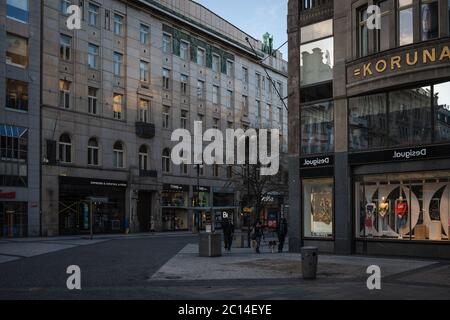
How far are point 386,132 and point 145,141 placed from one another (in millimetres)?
33457

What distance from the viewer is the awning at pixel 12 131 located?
40.9 meters

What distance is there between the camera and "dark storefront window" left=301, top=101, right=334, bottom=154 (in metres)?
26.1

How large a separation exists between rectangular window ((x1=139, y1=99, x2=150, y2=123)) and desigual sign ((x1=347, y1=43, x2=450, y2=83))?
31989 millimetres

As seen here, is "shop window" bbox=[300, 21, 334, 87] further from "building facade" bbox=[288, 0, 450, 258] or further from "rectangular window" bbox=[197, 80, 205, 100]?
"rectangular window" bbox=[197, 80, 205, 100]

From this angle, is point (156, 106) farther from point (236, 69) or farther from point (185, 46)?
point (236, 69)

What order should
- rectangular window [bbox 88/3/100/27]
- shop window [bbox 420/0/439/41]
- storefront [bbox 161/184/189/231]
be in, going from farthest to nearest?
storefront [bbox 161/184/189/231] < rectangular window [bbox 88/3/100/27] < shop window [bbox 420/0/439/41]

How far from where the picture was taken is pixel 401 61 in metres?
22.9

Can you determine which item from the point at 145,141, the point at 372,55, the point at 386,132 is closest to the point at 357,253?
the point at 386,132

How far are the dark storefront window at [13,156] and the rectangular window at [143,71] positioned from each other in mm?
14690

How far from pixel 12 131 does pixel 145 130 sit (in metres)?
14.4

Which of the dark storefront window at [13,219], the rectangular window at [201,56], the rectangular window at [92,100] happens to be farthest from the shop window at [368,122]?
the rectangular window at [201,56]

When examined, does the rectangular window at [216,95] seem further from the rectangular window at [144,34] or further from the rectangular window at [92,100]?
the rectangular window at [92,100]

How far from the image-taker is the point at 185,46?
6059 centimetres

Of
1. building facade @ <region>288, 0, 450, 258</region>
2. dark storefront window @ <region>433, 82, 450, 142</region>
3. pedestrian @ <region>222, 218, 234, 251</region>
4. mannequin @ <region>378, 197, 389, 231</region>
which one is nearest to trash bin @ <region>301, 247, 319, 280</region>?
building facade @ <region>288, 0, 450, 258</region>
